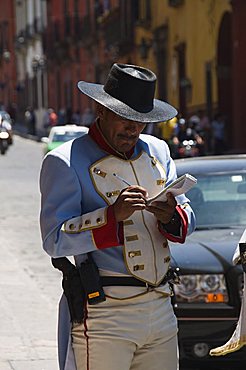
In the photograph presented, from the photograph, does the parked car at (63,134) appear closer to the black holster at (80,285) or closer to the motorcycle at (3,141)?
the motorcycle at (3,141)

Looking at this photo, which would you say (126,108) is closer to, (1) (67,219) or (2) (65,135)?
(1) (67,219)

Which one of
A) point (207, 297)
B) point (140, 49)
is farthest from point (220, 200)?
point (140, 49)

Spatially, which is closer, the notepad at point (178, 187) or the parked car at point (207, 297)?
the notepad at point (178, 187)

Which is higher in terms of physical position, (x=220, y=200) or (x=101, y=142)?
(x=101, y=142)

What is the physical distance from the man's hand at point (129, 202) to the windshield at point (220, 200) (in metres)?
4.23

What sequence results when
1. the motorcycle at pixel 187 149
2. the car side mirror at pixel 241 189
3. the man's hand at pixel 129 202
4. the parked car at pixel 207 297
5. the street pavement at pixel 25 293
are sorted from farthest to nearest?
the motorcycle at pixel 187 149, the car side mirror at pixel 241 189, the street pavement at pixel 25 293, the parked car at pixel 207 297, the man's hand at pixel 129 202

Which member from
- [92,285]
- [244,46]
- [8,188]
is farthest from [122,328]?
[244,46]

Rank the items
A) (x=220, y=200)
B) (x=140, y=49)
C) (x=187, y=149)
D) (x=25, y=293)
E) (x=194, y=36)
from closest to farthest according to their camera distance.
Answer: (x=220, y=200)
(x=25, y=293)
(x=187, y=149)
(x=194, y=36)
(x=140, y=49)

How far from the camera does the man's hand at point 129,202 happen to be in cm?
441

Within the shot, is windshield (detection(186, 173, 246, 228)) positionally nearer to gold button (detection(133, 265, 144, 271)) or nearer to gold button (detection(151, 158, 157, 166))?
gold button (detection(151, 158, 157, 166))

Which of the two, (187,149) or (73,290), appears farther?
(187,149)

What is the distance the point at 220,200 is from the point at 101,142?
4317 millimetres

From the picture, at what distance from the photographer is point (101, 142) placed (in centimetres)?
472

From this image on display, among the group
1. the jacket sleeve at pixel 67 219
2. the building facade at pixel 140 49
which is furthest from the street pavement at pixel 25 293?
the building facade at pixel 140 49
